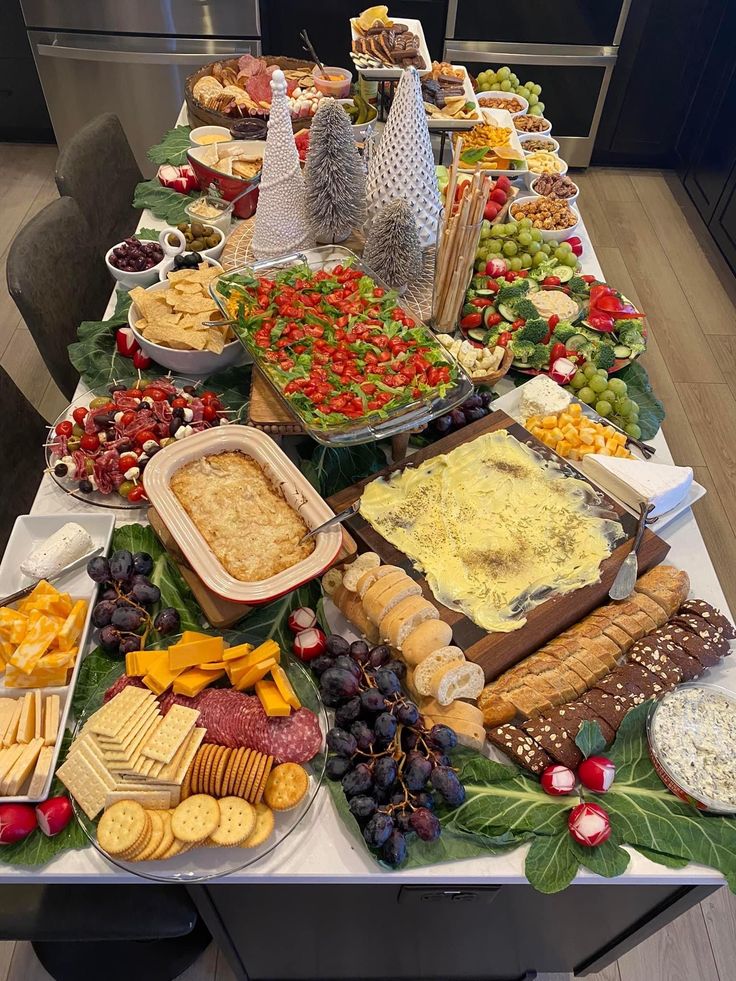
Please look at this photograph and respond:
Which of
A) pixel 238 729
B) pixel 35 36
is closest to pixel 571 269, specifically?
pixel 238 729

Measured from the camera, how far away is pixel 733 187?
14.1 ft

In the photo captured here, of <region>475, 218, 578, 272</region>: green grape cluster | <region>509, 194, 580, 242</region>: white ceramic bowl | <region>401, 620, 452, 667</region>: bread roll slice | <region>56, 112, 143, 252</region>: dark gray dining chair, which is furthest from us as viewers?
<region>56, 112, 143, 252</region>: dark gray dining chair

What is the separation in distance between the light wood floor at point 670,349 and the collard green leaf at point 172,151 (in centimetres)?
123

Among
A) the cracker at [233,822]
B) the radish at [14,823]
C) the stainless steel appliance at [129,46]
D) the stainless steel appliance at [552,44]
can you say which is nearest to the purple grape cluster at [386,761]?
the cracker at [233,822]

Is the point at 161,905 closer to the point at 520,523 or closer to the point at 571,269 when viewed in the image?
the point at 520,523

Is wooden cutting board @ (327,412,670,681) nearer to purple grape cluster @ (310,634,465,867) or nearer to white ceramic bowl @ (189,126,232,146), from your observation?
purple grape cluster @ (310,634,465,867)

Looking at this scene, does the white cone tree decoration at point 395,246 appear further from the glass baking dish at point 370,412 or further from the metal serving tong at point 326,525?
the metal serving tong at point 326,525

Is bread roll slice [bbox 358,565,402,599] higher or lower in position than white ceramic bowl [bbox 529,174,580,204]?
higher

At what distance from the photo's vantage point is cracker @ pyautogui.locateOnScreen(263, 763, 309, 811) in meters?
1.13

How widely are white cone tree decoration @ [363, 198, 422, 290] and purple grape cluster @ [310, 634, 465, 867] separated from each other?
111 centimetres

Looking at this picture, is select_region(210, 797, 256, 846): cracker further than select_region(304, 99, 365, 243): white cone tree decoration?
No

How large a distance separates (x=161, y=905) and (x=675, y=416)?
314 cm

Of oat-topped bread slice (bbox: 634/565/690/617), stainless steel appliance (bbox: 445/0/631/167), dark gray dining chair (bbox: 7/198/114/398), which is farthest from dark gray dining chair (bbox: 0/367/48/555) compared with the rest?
stainless steel appliance (bbox: 445/0/631/167)

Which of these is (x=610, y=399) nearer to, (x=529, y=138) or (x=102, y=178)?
(x=529, y=138)
